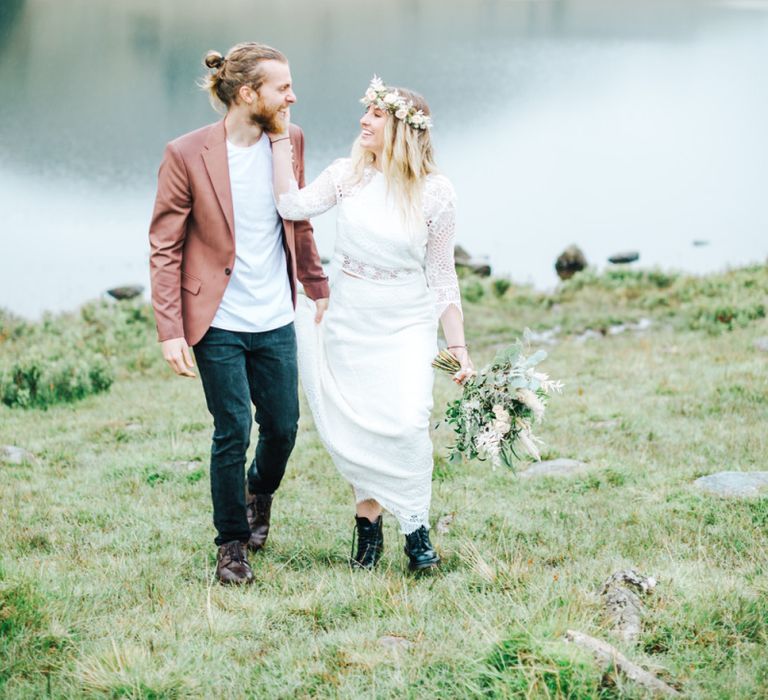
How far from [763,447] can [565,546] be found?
8.27 ft

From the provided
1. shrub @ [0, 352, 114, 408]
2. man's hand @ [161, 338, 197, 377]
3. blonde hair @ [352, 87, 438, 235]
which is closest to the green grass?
shrub @ [0, 352, 114, 408]

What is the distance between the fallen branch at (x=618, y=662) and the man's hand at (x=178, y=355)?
220 cm

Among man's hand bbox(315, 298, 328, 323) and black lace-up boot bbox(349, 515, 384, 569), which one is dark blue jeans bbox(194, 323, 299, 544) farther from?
black lace-up boot bbox(349, 515, 384, 569)

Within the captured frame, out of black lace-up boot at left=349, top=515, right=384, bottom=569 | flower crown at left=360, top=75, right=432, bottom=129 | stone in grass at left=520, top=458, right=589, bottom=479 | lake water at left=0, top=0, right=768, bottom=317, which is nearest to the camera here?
flower crown at left=360, top=75, right=432, bottom=129

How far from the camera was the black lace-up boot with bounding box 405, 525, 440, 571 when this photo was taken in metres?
4.77

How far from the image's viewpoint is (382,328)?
4758 mm

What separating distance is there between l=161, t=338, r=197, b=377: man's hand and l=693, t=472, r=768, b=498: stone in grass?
11.1ft

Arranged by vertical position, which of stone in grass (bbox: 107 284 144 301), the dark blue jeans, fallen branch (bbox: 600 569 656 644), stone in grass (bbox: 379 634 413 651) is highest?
the dark blue jeans

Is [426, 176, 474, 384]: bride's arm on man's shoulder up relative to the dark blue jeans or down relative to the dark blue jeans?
up

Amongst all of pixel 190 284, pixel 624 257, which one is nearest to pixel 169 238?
pixel 190 284

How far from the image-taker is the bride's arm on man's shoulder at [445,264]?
4.71 meters

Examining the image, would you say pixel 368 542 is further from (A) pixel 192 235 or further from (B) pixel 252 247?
(A) pixel 192 235

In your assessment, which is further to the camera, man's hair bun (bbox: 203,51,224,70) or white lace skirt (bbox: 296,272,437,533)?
white lace skirt (bbox: 296,272,437,533)

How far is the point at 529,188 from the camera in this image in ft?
101
